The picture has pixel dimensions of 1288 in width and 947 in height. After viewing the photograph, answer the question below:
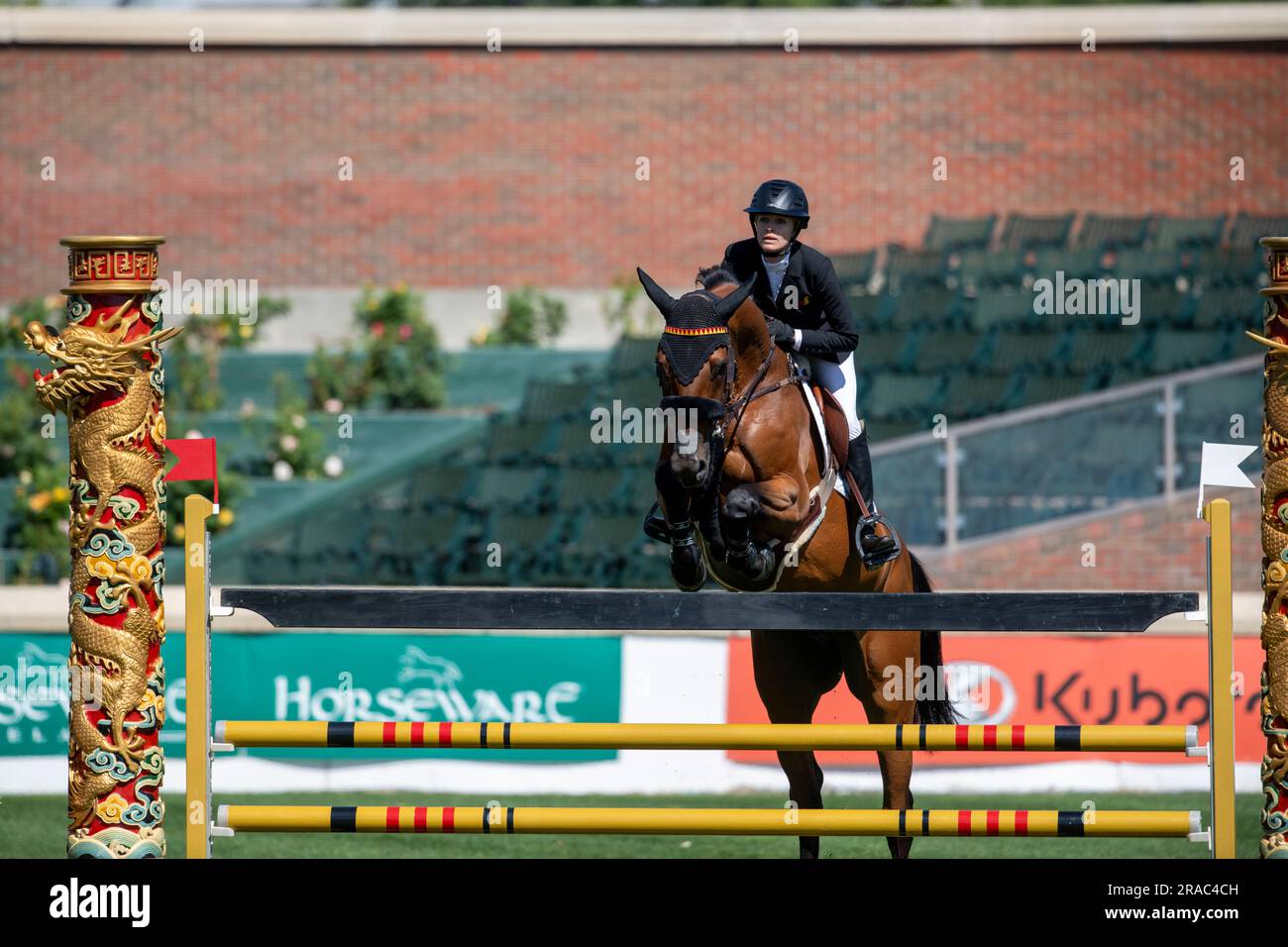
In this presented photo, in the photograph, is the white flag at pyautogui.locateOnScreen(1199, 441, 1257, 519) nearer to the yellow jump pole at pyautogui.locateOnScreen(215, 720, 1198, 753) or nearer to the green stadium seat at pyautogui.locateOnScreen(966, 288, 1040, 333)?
the yellow jump pole at pyautogui.locateOnScreen(215, 720, 1198, 753)

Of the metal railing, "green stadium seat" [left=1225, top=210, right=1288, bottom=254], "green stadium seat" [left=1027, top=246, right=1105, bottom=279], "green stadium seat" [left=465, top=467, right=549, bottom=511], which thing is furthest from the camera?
"green stadium seat" [left=1225, top=210, right=1288, bottom=254]

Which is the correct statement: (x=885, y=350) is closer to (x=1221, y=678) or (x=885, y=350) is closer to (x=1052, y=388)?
(x=1052, y=388)

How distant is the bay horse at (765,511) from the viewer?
6699mm

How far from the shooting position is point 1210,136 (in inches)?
832

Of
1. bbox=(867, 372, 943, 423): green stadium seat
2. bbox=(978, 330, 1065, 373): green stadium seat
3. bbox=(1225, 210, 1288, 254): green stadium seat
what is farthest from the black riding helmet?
Result: bbox=(1225, 210, 1288, 254): green stadium seat

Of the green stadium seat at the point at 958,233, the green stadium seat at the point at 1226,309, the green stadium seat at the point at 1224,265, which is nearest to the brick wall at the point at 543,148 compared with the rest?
the green stadium seat at the point at 958,233

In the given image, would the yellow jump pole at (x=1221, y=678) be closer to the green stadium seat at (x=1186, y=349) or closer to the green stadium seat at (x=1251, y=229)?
the green stadium seat at (x=1186, y=349)

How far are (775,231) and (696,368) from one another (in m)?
0.99

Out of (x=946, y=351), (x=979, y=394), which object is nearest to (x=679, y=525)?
(x=979, y=394)

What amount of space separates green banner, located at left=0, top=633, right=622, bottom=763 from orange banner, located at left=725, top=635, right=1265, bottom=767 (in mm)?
1100

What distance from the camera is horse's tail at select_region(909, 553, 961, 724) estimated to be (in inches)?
318

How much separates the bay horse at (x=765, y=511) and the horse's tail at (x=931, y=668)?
0.05 metres
